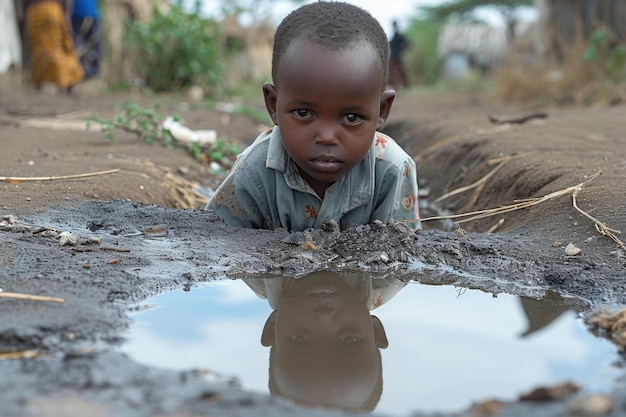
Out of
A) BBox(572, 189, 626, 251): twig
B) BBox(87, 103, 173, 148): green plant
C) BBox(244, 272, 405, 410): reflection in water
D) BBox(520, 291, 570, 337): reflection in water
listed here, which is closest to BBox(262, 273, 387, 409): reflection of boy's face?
BBox(244, 272, 405, 410): reflection in water

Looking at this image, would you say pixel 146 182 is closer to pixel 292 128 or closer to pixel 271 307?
pixel 292 128

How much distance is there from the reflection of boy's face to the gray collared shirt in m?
0.79

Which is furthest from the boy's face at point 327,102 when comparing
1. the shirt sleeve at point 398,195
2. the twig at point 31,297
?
the twig at point 31,297

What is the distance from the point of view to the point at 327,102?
2.69 meters

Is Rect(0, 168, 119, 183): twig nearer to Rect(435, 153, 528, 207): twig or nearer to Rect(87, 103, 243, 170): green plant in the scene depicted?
Rect(87, 103, 243, 170): green plant

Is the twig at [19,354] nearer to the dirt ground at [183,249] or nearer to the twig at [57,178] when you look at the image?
the dirt ground at [183,249]

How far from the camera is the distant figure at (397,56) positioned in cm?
1166

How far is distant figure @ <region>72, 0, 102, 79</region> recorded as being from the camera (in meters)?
9.40

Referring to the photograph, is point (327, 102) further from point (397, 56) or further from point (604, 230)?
point (397, 56)

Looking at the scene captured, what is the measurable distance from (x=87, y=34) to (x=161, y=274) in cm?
792

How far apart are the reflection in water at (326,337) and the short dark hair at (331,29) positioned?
0.84 meters

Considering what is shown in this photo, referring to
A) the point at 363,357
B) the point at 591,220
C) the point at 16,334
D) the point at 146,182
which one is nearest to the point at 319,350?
the point at 363,357

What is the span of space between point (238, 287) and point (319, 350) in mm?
557

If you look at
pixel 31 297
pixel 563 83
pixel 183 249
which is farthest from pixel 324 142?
pixel 563 83
